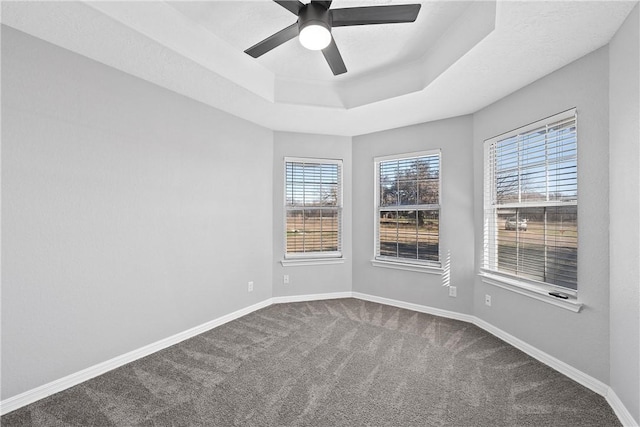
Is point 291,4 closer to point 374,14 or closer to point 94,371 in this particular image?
point 374,14

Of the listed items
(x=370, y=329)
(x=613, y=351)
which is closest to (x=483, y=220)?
(x=613, y=351)

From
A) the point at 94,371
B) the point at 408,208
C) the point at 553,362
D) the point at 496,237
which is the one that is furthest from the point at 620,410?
the point at 94,371

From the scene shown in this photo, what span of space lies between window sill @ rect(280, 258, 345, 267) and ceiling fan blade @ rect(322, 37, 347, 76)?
265cm

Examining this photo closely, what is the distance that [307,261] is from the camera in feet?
13.8

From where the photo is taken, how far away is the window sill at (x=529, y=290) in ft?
7.33

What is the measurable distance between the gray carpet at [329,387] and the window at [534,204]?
32.1 inches

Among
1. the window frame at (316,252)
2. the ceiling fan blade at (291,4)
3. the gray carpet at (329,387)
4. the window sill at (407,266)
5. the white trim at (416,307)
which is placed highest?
the ceiling fan blade at (291,4)

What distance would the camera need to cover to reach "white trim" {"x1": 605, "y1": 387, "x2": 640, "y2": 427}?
5.50 feet

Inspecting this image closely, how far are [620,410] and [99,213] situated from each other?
3.94 m

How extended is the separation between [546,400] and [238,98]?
3661mm

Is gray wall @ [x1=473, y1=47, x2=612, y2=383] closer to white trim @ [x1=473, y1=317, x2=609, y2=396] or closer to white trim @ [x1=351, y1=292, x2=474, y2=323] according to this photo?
white trim @ [x1=473, y1=317, x2=609, y2=396]

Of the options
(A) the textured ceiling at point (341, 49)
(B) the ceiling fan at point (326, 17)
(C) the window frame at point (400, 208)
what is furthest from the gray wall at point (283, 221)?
(B) the ceiling fan at point (326, 17)

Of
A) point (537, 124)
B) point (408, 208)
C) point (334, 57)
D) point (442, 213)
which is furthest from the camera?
point (408, 208)

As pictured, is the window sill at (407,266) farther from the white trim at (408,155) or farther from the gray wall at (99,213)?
the gray wall at (99,213)
